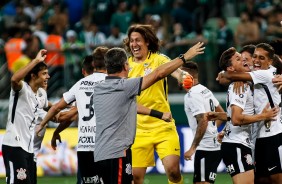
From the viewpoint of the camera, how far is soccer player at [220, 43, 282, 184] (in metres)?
12.1

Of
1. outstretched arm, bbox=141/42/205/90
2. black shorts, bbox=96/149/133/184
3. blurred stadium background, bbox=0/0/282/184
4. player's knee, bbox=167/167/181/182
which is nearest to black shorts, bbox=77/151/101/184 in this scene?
player's knee, bbox=167/167/181/182

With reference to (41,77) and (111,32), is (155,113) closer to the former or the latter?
(41,77)

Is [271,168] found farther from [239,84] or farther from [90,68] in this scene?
[90,68]

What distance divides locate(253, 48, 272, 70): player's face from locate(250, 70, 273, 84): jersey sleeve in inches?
9.7

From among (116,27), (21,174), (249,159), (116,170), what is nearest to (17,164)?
(21,174)

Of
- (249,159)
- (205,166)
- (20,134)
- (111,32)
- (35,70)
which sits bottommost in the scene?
(205,166)

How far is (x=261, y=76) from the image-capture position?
11773mm

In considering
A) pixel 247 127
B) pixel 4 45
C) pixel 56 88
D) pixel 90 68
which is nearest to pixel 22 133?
pixel 90 68

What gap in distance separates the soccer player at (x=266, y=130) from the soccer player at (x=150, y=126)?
1278 mm

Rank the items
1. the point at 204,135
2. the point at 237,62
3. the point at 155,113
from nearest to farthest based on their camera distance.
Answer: the point at 155,113, the point at 237,62, the point at 204,135

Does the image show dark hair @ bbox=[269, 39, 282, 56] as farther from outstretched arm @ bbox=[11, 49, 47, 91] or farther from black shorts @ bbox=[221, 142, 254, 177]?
outstretched arm @ bbox=[11, 49, 47, 91]

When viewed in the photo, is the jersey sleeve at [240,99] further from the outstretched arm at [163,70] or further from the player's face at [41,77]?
the player's face at [41,77]

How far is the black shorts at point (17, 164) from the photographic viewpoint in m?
12.6

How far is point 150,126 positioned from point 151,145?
28cm
